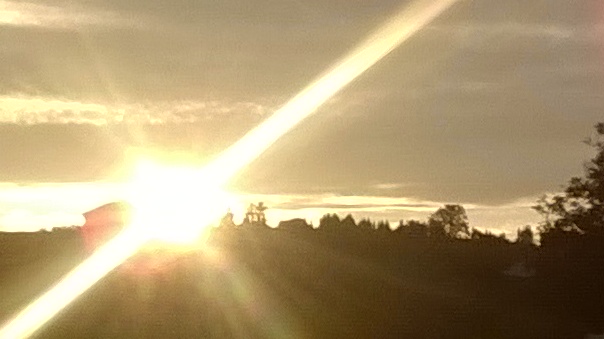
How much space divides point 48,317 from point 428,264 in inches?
648

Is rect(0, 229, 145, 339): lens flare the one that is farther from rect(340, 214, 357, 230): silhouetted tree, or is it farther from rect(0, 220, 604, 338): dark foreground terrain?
rect(340, 214, 357, 230): silhouetted tree

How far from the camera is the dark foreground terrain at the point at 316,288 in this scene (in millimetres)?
32656

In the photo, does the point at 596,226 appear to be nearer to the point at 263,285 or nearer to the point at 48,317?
the point at 263,285

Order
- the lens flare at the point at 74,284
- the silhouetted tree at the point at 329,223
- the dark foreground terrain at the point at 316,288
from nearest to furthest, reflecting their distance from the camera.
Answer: the lens flare at the point at 74,284, the dark foreground terrain at the point at 316,288, the silhouetted tree at the point at 329,223

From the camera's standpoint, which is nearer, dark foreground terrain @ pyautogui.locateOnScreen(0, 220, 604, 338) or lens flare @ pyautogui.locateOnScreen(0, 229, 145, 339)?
lens flare @ pyautogui.locateOnScreen(0, 229, 145, 339)

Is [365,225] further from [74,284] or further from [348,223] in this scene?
[74,284]

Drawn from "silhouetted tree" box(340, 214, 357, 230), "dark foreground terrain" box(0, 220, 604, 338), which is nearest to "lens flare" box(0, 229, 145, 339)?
"dark foreground terrain" box(0, 220, 604, 338)

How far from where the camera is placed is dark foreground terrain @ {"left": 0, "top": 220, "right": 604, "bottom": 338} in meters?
32.7

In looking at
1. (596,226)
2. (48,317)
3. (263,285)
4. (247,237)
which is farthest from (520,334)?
(596,226)

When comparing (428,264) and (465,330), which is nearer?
(465,330)

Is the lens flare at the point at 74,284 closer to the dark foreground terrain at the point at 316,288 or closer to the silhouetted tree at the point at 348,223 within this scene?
the dark foreground terrain at the point at 316,288

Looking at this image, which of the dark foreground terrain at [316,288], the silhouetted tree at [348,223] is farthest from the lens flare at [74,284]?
the silhouetted tree at [348,223]

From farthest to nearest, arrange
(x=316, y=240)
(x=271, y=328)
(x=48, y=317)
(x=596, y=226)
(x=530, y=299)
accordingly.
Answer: (x=596, y=226) → (x=316, y=240) → (x=530, y=299) → (x=271, y=328) → (x=48, y=317)

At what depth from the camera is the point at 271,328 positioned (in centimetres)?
3328
